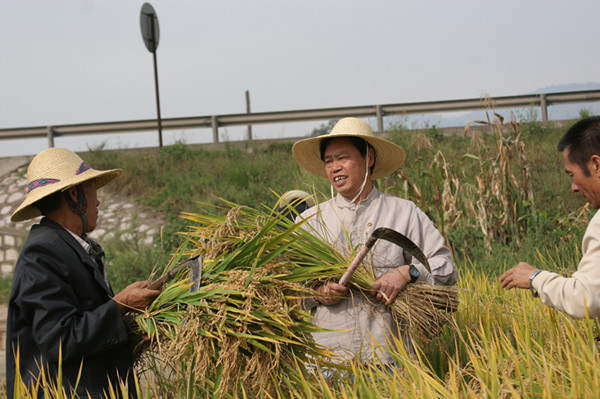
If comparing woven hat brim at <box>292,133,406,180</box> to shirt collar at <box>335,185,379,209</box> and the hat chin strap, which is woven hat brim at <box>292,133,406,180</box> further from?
the hat chin strap

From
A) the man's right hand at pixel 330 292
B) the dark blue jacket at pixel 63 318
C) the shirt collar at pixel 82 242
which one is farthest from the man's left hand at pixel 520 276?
the shirt collar at pixel 82 242

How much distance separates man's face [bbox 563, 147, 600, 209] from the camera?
208cm

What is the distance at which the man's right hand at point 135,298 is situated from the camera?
221 cm

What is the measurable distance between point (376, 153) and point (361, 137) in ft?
0.92

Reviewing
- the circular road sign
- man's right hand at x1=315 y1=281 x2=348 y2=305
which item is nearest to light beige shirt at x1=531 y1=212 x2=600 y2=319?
man's right hand at x1=315 y1=281 x2=348 y2=305

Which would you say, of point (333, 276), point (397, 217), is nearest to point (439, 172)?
point (397, 217)

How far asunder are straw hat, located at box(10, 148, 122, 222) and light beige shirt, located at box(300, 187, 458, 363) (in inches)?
39.1

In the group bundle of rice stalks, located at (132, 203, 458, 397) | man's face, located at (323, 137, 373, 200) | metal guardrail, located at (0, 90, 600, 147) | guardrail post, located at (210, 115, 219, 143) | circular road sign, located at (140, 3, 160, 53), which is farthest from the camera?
guardrail post, located at (210, 115, 219, 143)

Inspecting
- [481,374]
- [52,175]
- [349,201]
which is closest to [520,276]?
[481,374]

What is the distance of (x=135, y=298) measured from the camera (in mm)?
2211

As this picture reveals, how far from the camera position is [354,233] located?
2822 millimetres

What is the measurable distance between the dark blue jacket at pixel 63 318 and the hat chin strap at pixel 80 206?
4.5 inches

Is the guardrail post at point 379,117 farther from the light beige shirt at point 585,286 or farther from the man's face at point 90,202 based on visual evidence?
the light beige shirt at point 585,286

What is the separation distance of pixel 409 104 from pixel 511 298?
923 centimetres
